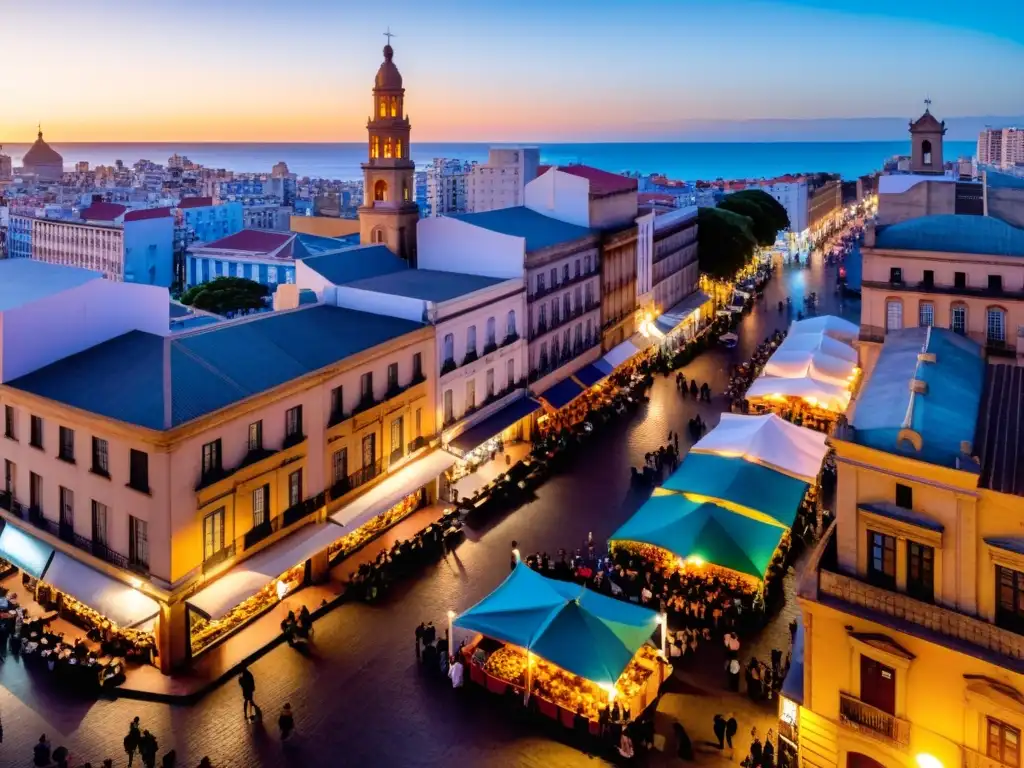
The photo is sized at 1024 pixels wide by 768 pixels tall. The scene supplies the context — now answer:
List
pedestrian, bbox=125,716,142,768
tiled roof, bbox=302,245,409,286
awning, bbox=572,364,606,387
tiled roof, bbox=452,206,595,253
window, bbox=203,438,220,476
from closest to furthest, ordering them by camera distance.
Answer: pedestrian, bbox=125,716,142,768 → window, bbox=203,438,220,476 → tiled roof, bbox=302,245,409,286 → tiled roof, bbox=452,206,595,253 → awning, bbox=572,364,606,387

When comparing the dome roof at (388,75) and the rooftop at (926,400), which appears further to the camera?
the dome roof at (388,75)

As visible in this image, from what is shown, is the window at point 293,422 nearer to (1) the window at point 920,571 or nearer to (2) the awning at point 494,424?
(2) the awning at point 494,424

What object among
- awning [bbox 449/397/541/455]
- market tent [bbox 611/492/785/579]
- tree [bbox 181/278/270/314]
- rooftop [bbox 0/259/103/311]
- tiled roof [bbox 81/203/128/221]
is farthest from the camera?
tiled roof [bbox 81/203/128/221]

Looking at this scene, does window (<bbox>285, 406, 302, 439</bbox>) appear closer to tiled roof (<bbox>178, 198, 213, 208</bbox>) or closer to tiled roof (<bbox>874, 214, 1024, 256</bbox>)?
tiled roof (<bbox>874, 214, 1024, 256</bbox>)

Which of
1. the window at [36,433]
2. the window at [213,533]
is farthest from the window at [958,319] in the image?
the window at [36,433]

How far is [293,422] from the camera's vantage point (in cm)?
2514

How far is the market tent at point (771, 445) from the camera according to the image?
28.9 metres

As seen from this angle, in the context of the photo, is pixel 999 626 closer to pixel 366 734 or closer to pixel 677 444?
pixel 366 734

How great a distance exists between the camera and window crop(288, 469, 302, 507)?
25062 millimetres

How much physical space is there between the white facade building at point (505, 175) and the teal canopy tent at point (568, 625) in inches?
3868

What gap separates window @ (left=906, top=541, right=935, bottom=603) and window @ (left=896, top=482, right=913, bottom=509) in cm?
72

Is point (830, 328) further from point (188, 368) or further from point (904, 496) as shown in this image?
point (188, 368)

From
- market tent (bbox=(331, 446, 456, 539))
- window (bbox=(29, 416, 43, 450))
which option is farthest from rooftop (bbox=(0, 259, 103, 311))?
market tent (bbox=(331, 446, 456, 539))

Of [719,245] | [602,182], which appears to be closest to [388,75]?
[602,182]
